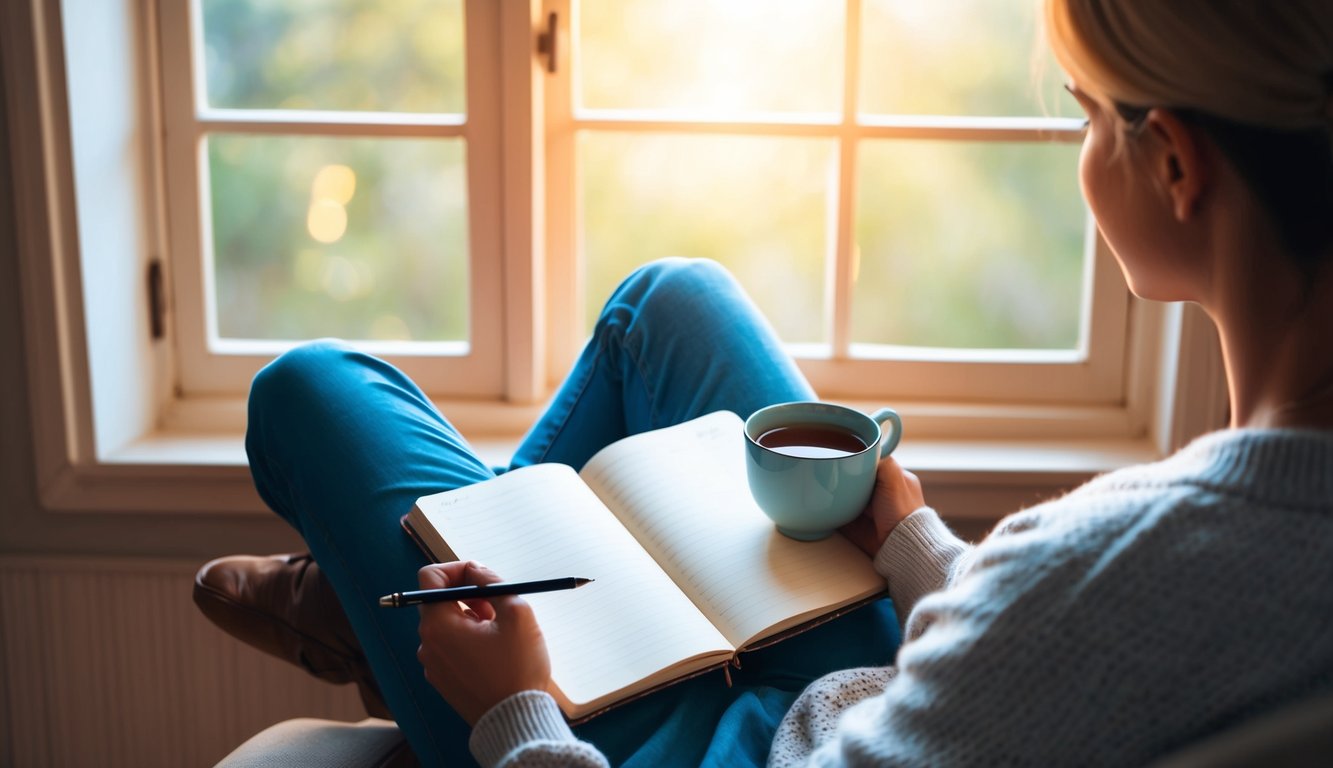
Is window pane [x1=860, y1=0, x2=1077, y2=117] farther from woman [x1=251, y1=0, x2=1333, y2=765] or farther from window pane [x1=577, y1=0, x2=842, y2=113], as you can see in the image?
woman [x1=251, y1=0, x2=1333, y2=765]

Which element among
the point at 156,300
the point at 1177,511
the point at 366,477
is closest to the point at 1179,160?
the point at 1177,511

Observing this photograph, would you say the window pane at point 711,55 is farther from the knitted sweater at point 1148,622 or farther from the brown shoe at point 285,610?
the knitted sweater at point 1148,622

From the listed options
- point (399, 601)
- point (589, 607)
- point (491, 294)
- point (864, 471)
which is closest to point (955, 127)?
point (491, 294)

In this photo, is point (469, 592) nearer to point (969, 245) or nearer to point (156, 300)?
point (156, 300)

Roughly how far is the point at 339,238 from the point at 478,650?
969 mm

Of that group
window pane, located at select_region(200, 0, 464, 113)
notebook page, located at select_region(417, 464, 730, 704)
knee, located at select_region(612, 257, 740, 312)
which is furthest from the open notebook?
window pane, located at select_region(200, 0, 464, 113)

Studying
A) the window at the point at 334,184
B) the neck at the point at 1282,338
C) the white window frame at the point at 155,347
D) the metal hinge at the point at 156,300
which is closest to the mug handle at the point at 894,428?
the neck at the point at 1282,338

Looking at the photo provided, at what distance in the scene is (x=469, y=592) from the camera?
81 cm

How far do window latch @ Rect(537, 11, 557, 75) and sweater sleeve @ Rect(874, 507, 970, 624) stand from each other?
2.67ft

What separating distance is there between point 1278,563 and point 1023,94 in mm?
1101

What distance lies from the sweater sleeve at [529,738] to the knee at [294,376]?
38 centimetres

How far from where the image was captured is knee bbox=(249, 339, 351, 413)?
103 centimetres

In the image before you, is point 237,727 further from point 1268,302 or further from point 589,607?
point 1268,302

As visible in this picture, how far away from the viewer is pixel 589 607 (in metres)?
0.89
